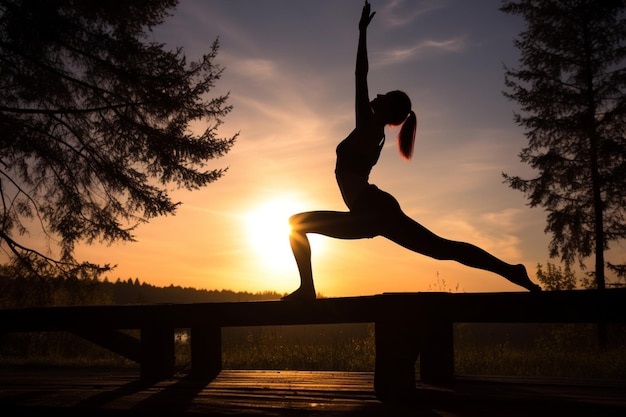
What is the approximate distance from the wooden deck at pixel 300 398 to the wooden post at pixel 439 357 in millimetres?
143

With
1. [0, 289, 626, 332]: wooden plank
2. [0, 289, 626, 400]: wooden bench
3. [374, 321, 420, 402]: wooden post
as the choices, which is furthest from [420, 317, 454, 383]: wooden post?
[0, 289, 626, 332]: wooden plank

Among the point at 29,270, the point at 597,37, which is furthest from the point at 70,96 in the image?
the point at 597,37

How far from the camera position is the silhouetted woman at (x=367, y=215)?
3.84 metres

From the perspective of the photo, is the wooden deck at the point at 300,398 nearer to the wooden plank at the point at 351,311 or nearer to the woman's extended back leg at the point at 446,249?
the wooden plank at the point at 351,311

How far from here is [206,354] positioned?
5410mm

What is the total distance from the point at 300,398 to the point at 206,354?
6.13ft

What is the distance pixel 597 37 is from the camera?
16250 millimetres

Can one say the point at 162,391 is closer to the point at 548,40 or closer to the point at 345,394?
the point at 345,394

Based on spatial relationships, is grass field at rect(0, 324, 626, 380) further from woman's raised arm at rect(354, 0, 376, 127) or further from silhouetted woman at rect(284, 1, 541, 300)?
woman's raised arm at rect(354, 0, 376, 127)

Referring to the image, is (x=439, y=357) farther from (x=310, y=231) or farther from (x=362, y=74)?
(x=362, y=74)

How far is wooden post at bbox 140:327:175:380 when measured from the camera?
5.20m

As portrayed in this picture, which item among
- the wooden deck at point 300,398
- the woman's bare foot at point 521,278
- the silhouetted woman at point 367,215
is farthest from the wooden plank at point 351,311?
the wooden deck at point 300,398

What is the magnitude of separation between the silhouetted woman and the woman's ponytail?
0.16 meters

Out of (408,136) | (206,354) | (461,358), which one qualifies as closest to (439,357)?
(408,136)
